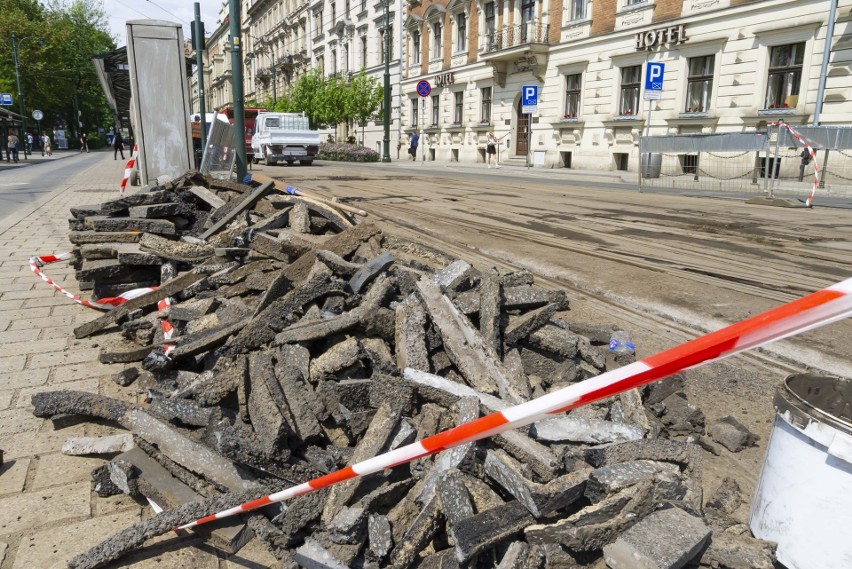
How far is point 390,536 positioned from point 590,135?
28957 millimetres

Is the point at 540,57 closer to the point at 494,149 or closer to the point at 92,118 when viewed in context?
the point at 494,149

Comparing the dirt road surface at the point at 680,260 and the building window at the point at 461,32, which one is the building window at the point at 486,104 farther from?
the dirt road surface at the point at 680,260

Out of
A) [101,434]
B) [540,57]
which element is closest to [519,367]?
[101,434]

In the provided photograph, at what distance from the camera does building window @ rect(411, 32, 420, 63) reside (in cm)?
4584

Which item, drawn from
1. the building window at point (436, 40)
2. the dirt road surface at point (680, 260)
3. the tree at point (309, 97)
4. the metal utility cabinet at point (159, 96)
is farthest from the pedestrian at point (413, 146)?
the metal utility cabinet at point (159, 96)

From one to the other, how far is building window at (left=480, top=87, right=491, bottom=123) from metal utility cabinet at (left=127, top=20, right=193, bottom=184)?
2801cm

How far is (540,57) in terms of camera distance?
32.0m

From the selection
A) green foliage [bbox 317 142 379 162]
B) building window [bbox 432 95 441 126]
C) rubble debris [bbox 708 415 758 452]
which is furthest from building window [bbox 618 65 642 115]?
rubble debris [bbox 708 415 758 452]

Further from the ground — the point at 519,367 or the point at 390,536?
the point at 519,367

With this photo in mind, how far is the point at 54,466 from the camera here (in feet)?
9.73

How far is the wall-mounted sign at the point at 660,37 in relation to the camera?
24250 millimetres

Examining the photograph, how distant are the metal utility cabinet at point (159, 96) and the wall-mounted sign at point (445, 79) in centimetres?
3099

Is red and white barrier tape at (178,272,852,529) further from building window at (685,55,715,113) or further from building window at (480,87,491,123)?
building window at (480,87,491,123)

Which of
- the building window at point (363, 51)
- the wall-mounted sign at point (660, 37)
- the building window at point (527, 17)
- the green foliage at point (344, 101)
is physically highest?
the building window at point (363, 51)
